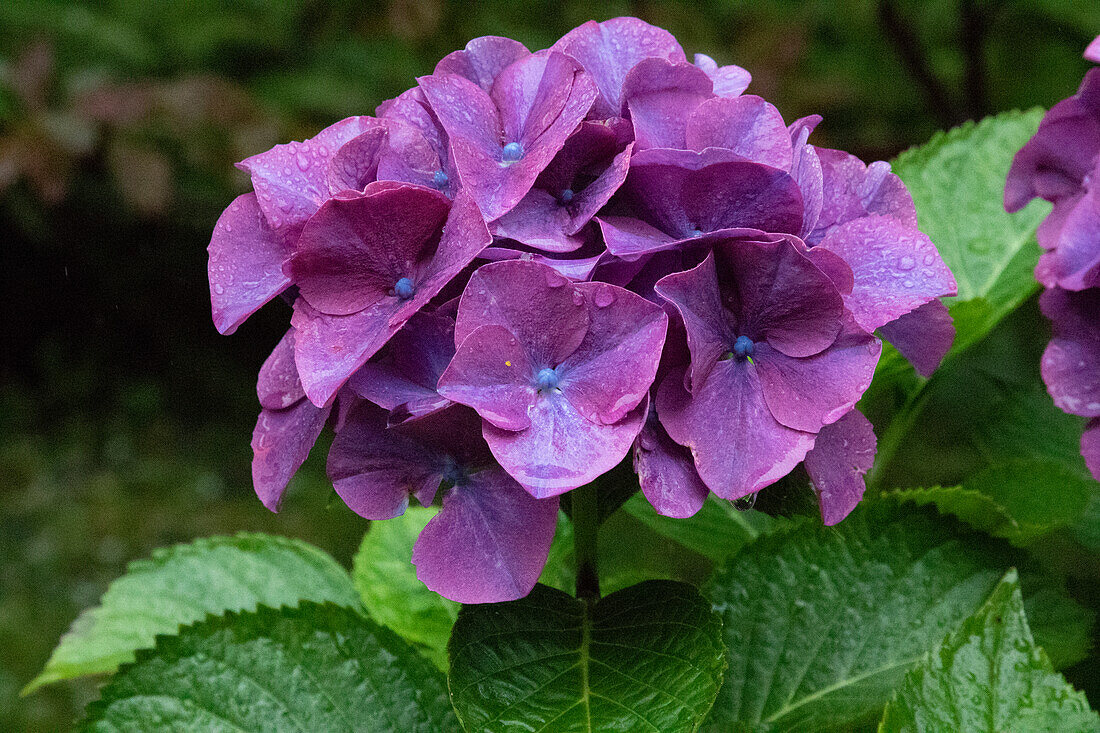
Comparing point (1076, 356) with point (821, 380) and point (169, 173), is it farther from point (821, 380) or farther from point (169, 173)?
point (169, 173)

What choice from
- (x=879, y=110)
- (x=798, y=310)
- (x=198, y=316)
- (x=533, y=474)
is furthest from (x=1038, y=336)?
(x=198, y=316)

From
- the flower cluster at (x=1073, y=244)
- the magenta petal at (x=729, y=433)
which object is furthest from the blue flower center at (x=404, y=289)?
the flower cluster at (x=1073, y=244)

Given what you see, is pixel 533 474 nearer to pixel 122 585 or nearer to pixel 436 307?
pixel 436 307

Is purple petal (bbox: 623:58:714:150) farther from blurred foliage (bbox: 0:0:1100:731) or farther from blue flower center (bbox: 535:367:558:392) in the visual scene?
blurred foliage (bbox: 0:0:1100:731)

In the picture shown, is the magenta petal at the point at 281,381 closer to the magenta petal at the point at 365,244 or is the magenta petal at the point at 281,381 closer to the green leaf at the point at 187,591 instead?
the magenta petal at the point at 365,244

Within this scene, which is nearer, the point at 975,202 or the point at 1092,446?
the point at 1092,446

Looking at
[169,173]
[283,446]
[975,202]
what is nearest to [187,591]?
[283,446]
